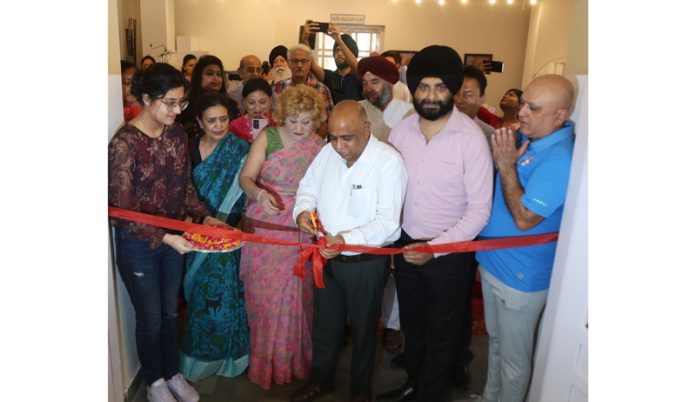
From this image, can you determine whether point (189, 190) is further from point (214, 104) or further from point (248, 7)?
point (248, 7)

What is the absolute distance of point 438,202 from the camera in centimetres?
215

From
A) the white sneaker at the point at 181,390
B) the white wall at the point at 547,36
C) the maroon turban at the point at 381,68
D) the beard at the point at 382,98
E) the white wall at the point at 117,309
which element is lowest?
the white sneaker at the point at 181,390

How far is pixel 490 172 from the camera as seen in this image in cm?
207

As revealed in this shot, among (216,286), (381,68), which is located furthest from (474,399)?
(381,68)

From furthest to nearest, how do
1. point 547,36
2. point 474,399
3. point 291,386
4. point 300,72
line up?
point 547,36
point 300,72
point 291,386
point 474,399

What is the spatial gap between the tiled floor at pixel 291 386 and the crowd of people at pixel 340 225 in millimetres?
50

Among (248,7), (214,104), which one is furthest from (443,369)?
(248,7)

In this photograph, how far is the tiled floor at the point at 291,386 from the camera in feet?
8.47

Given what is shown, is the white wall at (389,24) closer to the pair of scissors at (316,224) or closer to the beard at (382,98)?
the beard at (382,98)

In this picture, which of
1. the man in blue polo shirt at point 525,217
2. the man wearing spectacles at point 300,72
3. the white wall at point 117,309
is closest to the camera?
the man in blue polo shirt at point 525,217

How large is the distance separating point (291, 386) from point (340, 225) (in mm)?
1047

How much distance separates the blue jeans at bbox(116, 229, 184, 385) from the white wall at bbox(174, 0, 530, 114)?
830 centimetres

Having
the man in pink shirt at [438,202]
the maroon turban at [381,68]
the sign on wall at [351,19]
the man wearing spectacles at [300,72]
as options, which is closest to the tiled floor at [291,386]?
the man in pink shirt at [438,202]

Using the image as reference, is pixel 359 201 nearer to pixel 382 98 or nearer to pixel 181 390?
pixel 382 98
